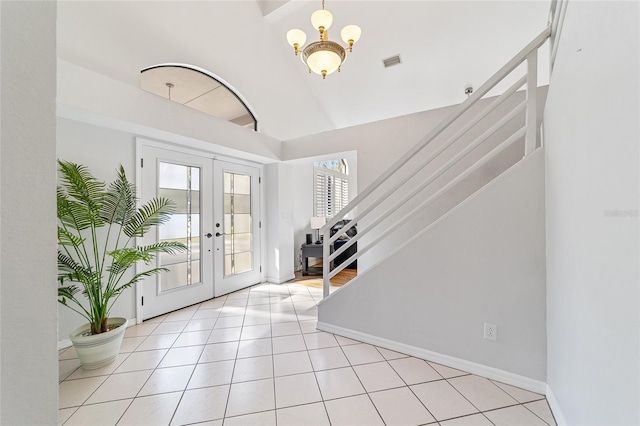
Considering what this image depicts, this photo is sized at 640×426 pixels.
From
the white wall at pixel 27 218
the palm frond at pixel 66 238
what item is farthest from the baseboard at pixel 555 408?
the palm frond at pixel 66 238

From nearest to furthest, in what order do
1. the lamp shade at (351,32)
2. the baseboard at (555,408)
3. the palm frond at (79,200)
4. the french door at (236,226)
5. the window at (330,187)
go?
Answer: the baseboard at (555,408), the palm frond at (79,200), the lamp shade at (351,32), the french door at (236,226), the window at (330,187)

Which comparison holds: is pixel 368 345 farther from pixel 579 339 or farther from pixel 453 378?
pixel 579 339

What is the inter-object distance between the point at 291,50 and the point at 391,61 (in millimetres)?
1748

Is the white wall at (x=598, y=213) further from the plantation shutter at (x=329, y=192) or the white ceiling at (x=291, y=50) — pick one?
the plantation shutter at (x=329, y=192)

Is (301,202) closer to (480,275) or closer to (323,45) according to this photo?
(323,45)

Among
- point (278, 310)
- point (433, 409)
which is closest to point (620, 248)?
point (433, 409)

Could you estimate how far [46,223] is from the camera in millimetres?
576

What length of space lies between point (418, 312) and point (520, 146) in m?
→ 2.01

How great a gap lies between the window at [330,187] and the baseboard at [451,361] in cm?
380

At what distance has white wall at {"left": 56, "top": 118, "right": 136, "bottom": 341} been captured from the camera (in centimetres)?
245

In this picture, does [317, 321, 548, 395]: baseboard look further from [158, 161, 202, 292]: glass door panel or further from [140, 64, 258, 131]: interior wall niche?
[140, 64, 258, 131]: interior wall niche

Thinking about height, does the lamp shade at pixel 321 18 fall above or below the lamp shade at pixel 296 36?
above

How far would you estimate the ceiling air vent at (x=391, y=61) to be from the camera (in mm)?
4059

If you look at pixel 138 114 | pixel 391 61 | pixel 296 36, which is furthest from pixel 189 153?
pixel 391 61
